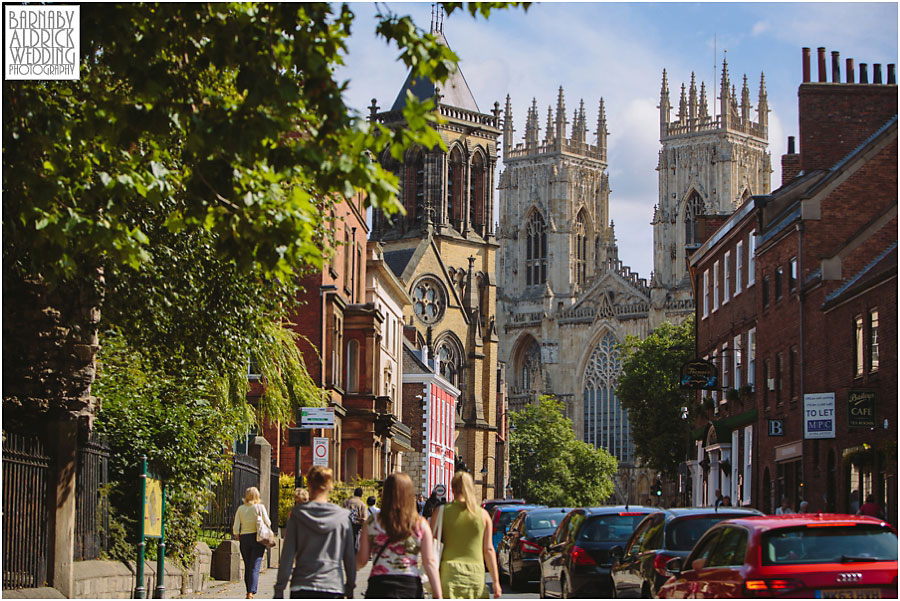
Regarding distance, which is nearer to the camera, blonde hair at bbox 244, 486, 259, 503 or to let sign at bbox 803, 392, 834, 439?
blonde hair at bbox 244, 486, 259, 503

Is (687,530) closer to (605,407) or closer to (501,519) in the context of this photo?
(501,519)

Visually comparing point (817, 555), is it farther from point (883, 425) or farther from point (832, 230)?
point (832, 230)

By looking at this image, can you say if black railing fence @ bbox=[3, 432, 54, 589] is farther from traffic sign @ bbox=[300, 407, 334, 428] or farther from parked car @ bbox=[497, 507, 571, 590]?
traffic sign @ bbox=[300, 407, 334, 428]

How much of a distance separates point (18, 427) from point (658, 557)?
6.76m

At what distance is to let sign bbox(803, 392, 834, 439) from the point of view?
2912 centimetres

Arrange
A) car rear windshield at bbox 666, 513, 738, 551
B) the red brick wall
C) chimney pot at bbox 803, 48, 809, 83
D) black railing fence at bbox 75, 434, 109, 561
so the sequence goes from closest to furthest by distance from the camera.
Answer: car rear windshield at bbox 666, 513, 738, 551 < black railing fence at bbox 75, 434, 109, 561 < the red brick wall < chimney pot at bbox 803, 48, 809, 83

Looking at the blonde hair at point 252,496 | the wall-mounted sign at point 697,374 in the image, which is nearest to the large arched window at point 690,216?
the wall-mounted sign at point 697,374

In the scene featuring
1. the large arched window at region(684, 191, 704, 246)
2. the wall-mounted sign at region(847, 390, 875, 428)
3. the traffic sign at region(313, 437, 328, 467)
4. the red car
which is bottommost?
the red car

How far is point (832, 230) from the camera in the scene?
3412 cm

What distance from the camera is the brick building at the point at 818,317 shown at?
28.3 m

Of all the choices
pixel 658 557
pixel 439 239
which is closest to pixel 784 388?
pixel 658 557

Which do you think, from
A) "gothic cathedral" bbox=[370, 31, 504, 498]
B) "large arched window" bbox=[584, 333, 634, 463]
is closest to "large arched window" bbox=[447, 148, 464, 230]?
"gothic cathedral" bbox=[370, 31, 504, 498]

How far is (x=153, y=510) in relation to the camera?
53.5ft

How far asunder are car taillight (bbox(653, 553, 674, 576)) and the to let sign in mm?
14549
